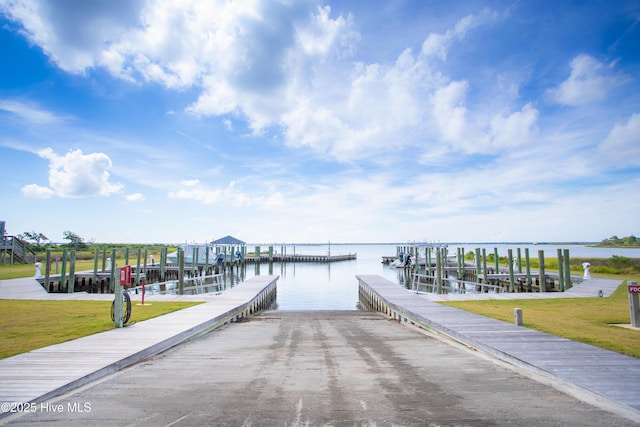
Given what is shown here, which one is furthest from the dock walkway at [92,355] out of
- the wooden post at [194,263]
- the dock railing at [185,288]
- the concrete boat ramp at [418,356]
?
the wooden post at [194,263]

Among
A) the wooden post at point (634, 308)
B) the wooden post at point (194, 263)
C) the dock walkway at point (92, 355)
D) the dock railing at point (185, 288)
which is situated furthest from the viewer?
the wooden post at point (194, 263)

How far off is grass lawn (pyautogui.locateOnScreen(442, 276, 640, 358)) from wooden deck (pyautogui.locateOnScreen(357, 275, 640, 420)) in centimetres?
81

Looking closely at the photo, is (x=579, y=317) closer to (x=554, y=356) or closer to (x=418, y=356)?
(x=554, y=356)

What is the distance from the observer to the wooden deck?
15.4 feet

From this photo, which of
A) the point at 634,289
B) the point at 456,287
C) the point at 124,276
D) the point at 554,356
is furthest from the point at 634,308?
the point at 456,287

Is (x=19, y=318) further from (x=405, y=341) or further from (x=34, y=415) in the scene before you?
(x=405, y=341)

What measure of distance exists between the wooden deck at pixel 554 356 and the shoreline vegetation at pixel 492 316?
0.83 meters

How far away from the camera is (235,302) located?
13969mm

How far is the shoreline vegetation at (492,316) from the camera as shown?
7570mm

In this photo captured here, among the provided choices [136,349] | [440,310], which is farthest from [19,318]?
[440,310]

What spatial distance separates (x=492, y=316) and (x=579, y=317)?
249cm

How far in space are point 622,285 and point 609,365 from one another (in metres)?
17.8

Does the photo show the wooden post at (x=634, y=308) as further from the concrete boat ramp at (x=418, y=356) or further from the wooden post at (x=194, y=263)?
the wooden post at (x=194, y=263)

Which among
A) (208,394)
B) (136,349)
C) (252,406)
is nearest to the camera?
(252,406)
